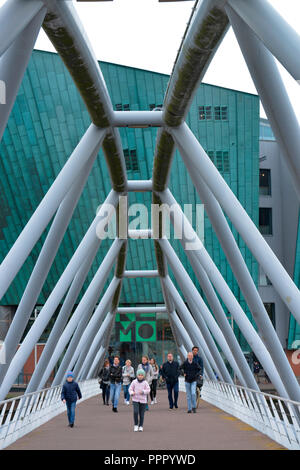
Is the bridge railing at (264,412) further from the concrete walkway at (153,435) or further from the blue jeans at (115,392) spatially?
the blue jeans at (115,392)

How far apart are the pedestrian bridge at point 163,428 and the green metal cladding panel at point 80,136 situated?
2157 centimetres

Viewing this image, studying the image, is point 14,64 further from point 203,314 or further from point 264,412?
point 203,314

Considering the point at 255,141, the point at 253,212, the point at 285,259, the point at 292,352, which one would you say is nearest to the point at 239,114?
the point at 255,141

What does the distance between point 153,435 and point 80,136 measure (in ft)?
93.9

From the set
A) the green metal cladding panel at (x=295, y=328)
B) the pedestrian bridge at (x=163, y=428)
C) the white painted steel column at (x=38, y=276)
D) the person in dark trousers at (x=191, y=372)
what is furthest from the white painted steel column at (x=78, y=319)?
the green metal cladding panel at (x=295, y=328)

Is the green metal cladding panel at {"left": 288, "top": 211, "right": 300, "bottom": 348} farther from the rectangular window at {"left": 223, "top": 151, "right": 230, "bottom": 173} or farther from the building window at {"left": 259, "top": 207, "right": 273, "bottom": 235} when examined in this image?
the rectangular window at {"left": 223, "top": 151, "right": 230, "bottom": 173}

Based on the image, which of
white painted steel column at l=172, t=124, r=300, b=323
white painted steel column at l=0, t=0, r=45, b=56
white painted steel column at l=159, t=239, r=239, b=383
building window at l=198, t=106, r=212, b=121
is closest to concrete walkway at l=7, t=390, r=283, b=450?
white painted steel column at l=172, t=124, r=300, b=323

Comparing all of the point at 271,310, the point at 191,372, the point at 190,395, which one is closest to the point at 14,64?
the point at 191,372

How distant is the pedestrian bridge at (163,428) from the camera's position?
1376 centimetres

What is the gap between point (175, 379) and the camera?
933 inches

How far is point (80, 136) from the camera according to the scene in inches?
1668

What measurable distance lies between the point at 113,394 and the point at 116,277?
1829 centimetres

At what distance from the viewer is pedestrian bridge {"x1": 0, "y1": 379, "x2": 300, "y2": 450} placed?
45.1 feet

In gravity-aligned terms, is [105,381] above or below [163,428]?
below
